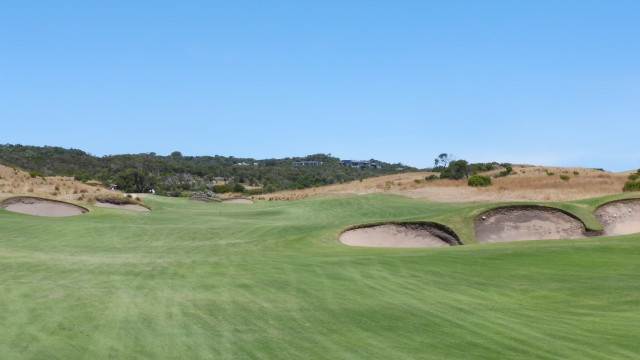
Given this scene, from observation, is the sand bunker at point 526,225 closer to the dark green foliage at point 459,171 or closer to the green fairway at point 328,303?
the green fairway at point 328,303

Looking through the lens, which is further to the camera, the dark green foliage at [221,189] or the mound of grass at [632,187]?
the dark green foliage at [221,189]

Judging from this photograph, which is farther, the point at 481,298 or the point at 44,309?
the point at 481,298

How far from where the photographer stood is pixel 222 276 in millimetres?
13359

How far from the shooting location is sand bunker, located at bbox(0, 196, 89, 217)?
38.4 m

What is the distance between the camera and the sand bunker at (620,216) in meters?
28.0

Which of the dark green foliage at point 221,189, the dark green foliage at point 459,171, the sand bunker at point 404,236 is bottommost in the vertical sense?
the sand bunker at point 404,236

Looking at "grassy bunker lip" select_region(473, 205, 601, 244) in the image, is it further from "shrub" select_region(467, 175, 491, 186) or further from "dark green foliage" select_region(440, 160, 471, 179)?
"dark green foliage" select_region(440, 160, 471, 179)

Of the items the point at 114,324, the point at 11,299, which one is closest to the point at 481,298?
the point at 114,324

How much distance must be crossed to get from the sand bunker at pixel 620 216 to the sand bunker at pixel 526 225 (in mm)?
2074

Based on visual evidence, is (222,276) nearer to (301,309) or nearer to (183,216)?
(301,309)

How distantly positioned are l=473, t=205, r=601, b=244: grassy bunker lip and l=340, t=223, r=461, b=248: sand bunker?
175 centimetres

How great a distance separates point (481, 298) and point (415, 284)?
1781 millimetres

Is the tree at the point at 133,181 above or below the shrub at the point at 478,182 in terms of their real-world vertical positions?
below

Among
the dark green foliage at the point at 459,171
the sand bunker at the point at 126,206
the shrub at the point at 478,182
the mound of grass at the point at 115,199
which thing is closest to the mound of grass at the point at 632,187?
the shrub at the point at 478,182
